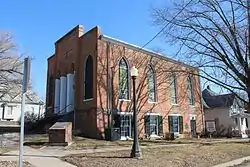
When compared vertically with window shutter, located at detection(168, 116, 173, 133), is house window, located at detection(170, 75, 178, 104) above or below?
above

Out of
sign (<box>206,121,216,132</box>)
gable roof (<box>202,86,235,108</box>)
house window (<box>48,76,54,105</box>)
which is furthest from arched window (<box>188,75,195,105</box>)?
house window (<box>48,76,54,105</box>)

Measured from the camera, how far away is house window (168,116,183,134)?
32.1 m

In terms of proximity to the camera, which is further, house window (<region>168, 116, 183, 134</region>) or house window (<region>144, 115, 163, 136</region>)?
house window (<region>168, 116, 183, 134</region>)

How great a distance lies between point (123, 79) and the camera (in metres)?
28.0

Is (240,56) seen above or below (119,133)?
above

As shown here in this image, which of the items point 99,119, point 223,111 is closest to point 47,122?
point 99,119

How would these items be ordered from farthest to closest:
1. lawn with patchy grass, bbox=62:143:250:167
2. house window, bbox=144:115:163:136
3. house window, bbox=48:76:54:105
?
house window, bbox=48:76:54:105, house window, bbox=144:115:163:136, lawn with patchy grass, bbox=62:143:250:167

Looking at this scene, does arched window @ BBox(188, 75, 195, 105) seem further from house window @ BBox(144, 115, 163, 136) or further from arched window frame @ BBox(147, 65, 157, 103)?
house window @ BBox(144, 115, 163, 136)

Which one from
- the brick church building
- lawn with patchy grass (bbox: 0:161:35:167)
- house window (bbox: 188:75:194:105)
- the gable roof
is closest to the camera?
lawn with patchy grass (bbox: 0:161:35:167)

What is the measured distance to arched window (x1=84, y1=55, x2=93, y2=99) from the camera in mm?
26442

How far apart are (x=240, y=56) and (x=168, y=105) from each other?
36.1ft

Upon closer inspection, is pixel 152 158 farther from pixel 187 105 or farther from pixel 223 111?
pixel 223 111

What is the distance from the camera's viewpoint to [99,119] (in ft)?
82.2

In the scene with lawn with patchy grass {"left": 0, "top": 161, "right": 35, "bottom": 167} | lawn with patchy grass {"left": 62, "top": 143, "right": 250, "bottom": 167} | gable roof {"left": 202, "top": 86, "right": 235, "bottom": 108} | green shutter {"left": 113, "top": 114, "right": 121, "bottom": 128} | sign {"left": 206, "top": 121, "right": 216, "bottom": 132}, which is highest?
gable roof {"left": 202, "top": 86, "right": 235, "bottom": 108}
